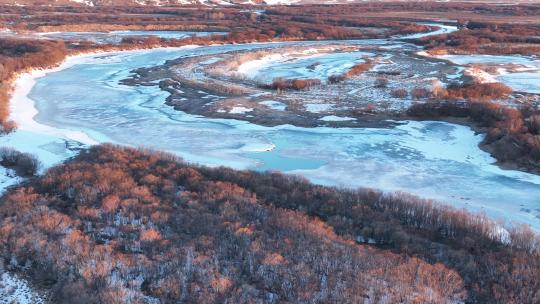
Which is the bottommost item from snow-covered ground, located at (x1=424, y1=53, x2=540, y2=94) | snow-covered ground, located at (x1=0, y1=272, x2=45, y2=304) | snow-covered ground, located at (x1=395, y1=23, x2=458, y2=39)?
snow-covered ground, located at (x1=0, y1=272, x2=45, y2=304)

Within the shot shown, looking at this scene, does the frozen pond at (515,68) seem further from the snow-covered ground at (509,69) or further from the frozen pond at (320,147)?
the frozen pond at (320,147)

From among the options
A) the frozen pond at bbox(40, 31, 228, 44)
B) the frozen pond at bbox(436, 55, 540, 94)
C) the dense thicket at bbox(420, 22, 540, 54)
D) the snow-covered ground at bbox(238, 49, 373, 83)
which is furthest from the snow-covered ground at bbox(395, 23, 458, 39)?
the frozen pond at bbox(40, 31, 228, 44)

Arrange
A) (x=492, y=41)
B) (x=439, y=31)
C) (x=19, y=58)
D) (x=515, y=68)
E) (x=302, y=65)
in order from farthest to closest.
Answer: (x=439, y=31) → (x=492, y=41) → (x=302, y=65) → (x=19, y=58) → (x=515, y=68)

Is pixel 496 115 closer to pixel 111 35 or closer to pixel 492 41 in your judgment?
pixel 492 41

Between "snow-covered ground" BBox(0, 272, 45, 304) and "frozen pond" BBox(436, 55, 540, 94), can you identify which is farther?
"frozen pond" BBox(436, 55, 540, 94)

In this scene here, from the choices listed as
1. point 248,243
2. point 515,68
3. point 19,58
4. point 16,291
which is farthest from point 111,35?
point 16,291

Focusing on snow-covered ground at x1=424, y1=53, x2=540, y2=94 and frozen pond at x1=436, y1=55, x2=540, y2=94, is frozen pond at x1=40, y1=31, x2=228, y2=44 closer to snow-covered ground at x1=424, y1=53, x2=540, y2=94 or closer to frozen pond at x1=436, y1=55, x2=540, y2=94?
frozen pond at x1=436, y1=55, x2=540, y2=94
